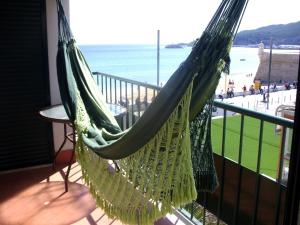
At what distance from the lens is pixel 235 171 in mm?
2090

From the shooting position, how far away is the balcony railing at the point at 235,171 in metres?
1.63

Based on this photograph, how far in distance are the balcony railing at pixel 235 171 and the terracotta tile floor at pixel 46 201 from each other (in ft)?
1.53

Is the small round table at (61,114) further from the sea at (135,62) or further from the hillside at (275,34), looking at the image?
the sea at (135,62)

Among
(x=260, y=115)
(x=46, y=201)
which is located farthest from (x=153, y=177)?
(x=46, y=201)

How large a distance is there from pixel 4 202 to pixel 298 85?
239 cm

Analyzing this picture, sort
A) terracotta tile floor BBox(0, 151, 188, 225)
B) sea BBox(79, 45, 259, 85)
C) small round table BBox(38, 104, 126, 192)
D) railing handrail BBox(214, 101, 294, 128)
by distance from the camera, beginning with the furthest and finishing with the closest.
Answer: sea BBox(79, 45, 259, 85) < small round table BBox(38, 104, 126, 192) < terracotta tile floor BBox(0, 151, 188, 225) < railing handrail BBox(214, 101, 294, 128)

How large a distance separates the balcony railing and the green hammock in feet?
1.03

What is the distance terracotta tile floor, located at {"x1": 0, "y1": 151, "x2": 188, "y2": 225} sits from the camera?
2.26 meters

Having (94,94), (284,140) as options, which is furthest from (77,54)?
(284,140)

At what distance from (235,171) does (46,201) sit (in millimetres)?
1480

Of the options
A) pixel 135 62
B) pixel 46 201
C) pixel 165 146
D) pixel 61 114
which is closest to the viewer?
pixel 165 146

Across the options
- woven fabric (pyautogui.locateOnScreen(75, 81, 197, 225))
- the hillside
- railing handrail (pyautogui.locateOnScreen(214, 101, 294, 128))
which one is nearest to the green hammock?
woven fabric (pyautogui.locateOnScreen(75, 81, 197, 225))

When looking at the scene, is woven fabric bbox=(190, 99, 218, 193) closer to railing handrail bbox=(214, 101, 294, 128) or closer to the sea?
railing handrail bbox=(214, 101, 294, 128)

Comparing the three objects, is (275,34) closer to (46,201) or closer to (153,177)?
(153,177)
